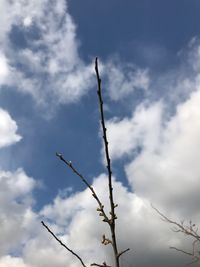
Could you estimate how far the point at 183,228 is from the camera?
12578 millimetres

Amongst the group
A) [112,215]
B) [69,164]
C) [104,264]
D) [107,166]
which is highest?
[69,164]

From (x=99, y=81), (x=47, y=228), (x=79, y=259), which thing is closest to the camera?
(x=99, y=81)

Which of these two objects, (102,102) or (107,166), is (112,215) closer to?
(107,166)

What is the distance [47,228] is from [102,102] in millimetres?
1487

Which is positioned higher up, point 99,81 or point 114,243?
point 99,81

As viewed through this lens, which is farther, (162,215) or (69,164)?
(162,215)

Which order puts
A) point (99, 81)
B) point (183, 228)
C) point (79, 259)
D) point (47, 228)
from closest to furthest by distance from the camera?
point (99, 81)
point (79, 259)
point (47, 228)
point (183, 228)

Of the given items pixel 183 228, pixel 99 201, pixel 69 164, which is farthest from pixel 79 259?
pixel 183 228

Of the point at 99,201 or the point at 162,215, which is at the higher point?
the point at 162,215

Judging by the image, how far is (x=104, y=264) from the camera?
12.5 feet

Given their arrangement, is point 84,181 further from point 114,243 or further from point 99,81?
point 99,81

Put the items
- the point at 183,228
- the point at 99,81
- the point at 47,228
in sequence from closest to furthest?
the point at 99,81 → the point at 47,228 → the point at 183,228

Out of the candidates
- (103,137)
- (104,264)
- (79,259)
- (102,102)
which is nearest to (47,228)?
(79,259)

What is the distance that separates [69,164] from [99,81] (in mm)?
926
